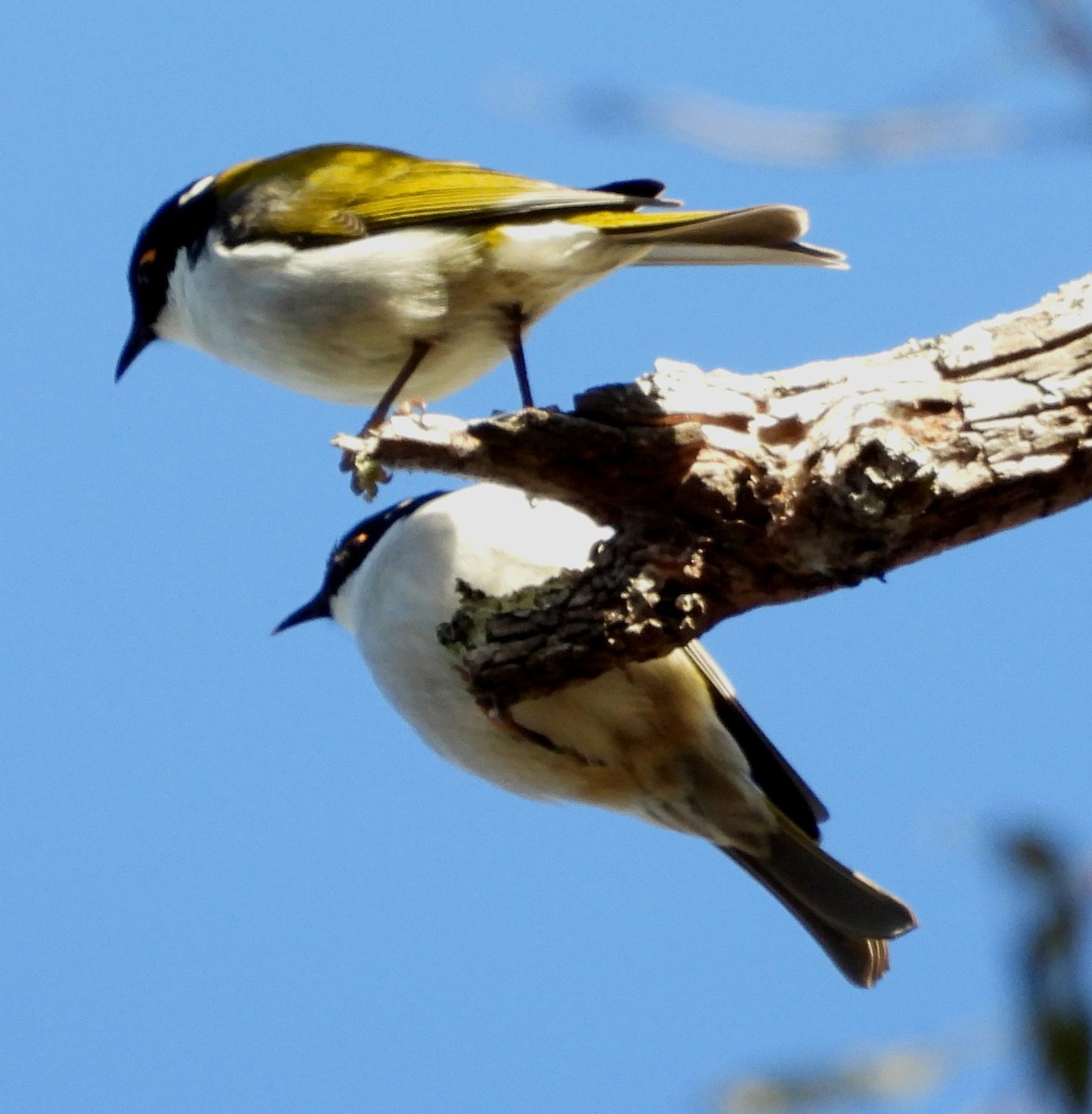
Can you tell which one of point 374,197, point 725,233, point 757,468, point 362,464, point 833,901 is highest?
point 374,197

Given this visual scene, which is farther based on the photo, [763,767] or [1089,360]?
[763,767]

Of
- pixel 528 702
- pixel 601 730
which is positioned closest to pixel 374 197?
pixel 528 702

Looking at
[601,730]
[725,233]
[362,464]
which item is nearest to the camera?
[362,464]

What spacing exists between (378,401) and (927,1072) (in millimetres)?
3031

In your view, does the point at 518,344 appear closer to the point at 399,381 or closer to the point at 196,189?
the point at 399,381

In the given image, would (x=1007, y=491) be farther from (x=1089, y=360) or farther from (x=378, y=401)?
(x=378, y=401)

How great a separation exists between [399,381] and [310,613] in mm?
1812

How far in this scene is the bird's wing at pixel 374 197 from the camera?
427 centimetres

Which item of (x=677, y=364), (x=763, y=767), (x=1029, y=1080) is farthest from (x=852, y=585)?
(x=1029, y=1080)

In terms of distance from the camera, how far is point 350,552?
5.65 meters

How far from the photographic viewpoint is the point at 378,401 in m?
4.55

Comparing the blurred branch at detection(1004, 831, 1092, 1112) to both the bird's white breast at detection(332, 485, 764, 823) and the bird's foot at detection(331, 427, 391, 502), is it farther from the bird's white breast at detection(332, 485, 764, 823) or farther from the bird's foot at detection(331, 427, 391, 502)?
the bird's white breast at detection(332, 485, 764, 823)

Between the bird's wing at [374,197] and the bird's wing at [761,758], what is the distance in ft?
4.30

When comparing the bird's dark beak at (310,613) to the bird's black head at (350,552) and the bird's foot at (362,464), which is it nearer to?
the bird's black head at (350,552)
